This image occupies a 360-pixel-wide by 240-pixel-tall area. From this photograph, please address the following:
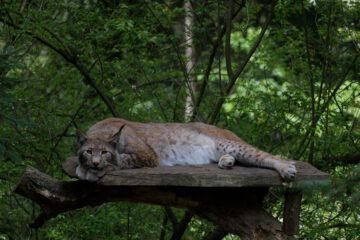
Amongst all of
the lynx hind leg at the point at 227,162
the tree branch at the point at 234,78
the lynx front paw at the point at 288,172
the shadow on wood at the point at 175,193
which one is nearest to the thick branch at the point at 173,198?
the shadow on wood at the point at 175,193

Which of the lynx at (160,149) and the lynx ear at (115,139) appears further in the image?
the lynx ear at (115,139)

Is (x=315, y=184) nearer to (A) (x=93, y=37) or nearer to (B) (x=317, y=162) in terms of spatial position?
(B) (x=317, y=162)

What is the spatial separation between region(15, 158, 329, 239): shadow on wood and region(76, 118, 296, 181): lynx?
16cm

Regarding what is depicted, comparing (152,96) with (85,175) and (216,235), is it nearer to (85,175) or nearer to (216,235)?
(216,235)

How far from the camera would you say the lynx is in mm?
4066

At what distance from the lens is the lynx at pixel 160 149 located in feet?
13.3

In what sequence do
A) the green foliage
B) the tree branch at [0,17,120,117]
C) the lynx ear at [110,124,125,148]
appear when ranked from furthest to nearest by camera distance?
the tree branch at [0,17,120,117] < the green foliage < the lynx ear at [110,124,125,148]

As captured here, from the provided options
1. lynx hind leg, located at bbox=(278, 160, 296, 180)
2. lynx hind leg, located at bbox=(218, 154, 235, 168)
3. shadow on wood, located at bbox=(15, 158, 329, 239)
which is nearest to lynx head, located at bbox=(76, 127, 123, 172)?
shadow on wood, located at bbox=(15, 158, 329, 239)

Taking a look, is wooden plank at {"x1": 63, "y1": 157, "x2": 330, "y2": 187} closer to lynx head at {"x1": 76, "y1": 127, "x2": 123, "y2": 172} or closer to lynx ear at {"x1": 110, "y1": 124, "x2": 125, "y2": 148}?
lynx head at {"x1": 76, "y1": 127, "x2": 123, "y2": 172}

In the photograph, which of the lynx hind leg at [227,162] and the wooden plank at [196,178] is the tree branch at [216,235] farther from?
the wooden plank at [196,178]

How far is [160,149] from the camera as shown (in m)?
4.97

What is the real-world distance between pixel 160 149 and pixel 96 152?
100 centimetres

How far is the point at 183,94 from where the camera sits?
22.6ft

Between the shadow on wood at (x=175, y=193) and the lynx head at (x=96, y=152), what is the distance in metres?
0.18
